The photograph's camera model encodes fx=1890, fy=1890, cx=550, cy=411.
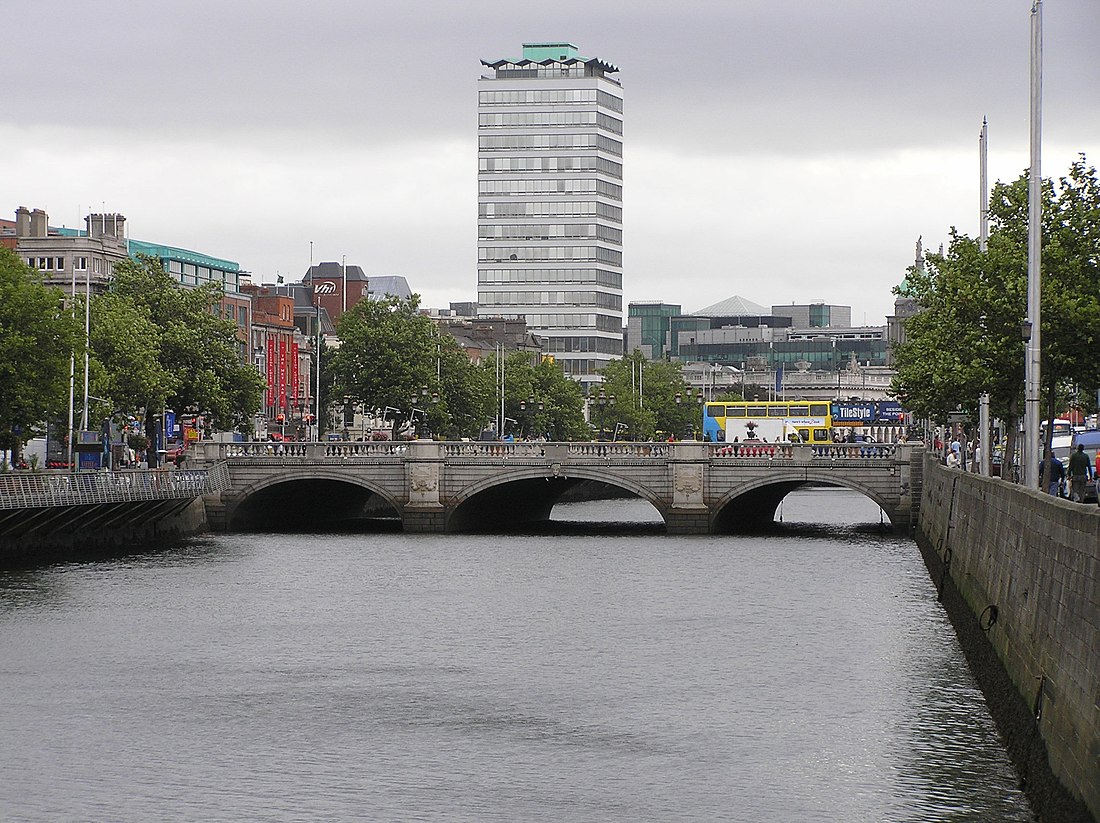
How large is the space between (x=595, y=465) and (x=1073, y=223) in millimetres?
38243

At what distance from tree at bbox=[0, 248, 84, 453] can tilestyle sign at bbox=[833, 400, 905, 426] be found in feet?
307

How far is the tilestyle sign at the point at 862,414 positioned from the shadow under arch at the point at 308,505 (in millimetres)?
60084

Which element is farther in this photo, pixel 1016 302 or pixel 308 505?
pixel 308 505

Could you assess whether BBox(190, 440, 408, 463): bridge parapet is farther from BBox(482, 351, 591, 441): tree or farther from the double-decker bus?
BBox(482, 351, 591, 441): tree

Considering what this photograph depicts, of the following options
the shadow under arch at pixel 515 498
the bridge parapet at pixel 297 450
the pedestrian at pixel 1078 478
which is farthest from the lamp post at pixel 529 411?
the pedestrian at pixel 1078 478

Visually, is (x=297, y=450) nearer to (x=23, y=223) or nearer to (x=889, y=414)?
(x=23, y=223)

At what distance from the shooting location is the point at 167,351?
345ft

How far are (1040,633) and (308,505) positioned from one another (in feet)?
247

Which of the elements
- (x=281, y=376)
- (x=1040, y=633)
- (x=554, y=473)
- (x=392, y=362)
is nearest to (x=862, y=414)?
(x=392, y=362)

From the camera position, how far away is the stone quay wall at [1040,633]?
24.6 metres

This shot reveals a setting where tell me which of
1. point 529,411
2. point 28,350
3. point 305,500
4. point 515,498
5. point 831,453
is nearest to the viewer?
point 28,350

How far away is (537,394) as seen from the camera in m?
168

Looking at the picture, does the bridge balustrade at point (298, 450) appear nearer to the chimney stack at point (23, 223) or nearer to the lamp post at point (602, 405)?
the chimney stack at point (23, 223)

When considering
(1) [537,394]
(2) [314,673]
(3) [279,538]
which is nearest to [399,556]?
(3) [279,538]
